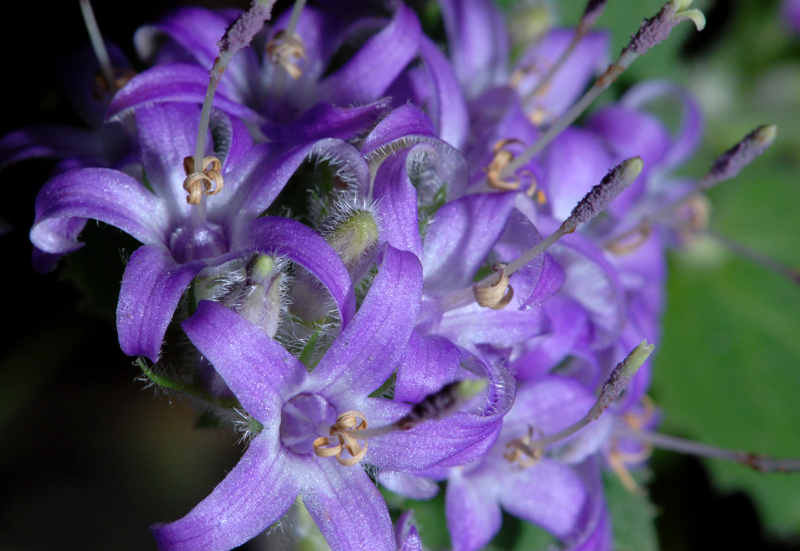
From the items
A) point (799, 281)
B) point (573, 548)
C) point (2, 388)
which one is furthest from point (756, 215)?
point (2, 388)

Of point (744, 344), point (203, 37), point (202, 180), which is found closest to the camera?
point (202, 180)

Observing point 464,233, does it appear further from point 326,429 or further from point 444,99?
point 326,429

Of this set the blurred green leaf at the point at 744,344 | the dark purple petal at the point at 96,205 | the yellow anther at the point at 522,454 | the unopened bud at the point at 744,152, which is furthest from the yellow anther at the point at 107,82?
the blurred green leaf at the point at 744,344

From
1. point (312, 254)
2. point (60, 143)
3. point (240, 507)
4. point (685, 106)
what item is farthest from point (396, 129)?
point (685, 106)

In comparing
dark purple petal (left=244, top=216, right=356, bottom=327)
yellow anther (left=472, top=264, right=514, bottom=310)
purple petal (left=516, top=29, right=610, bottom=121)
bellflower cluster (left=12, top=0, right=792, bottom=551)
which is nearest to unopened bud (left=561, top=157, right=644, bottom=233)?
bellflower cluster (left=12, top=0, right=792, bottom=551)

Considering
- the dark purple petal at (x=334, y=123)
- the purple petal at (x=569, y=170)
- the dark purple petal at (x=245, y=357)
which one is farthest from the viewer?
the purple petal at (x=569, y=170)

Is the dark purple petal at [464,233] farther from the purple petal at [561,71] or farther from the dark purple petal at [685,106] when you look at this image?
the dark purple petal at [685,106]
